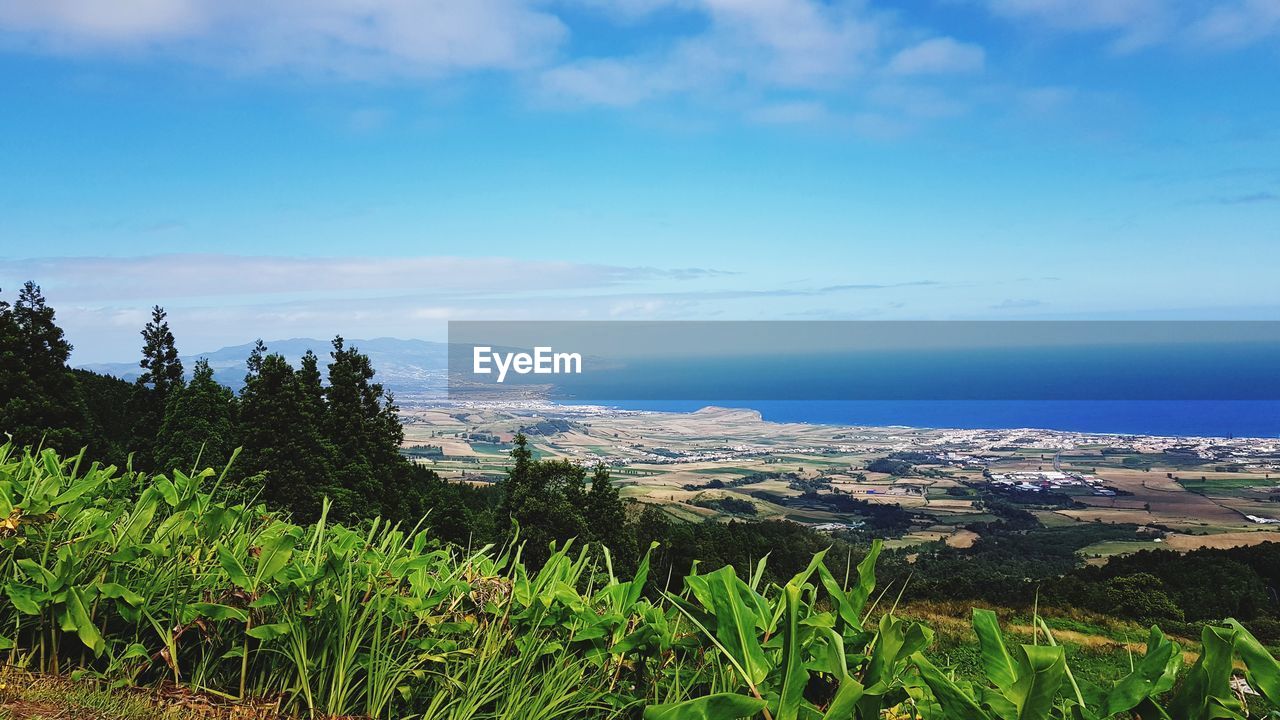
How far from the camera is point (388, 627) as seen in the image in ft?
7.45

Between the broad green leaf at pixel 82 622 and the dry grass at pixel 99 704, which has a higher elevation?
the broad green leaf at pixel 82 622

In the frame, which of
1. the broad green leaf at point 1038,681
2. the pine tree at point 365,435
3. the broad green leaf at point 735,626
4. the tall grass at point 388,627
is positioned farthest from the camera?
the pine tree at point 365,435

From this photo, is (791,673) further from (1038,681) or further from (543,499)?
(543,499)

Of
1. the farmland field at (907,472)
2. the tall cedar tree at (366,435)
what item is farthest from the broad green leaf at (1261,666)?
the farmland field at (907,472)

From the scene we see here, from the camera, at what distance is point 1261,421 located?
11744 cm

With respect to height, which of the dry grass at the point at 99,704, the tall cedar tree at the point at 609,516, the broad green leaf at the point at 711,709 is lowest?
the tall cedar tree at the point at 609,516

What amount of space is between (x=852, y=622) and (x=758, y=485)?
6520 cm

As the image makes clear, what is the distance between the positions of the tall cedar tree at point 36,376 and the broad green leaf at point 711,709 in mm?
29459

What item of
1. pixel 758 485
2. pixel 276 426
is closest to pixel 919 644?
pixel 276 426

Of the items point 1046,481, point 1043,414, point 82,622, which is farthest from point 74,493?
point 1043,414

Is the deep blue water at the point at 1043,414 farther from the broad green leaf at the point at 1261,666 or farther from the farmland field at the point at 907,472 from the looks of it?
the broad green leaf at the point at 1261,666

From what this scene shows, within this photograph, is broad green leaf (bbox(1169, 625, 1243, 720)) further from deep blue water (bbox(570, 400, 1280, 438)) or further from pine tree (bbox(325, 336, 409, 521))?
deep blue water (bbox(570, 400, 1280, 438))

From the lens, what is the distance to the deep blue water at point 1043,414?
369ft

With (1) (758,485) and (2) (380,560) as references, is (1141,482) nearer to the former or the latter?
(1) (758,485)
